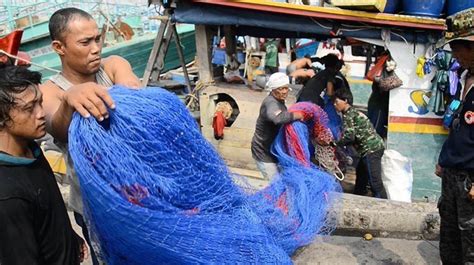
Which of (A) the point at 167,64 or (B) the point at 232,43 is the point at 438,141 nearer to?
(B) the point at 232,43

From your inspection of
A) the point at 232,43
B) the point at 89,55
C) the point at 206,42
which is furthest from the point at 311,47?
the point at 89,55

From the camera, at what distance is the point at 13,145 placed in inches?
69.4

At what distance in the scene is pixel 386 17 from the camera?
569 cm

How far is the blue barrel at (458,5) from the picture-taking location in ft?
18.1

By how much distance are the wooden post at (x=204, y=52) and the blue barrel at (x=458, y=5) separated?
356cm

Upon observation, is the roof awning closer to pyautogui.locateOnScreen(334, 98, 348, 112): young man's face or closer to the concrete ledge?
pyautogui.locateOnScreen(334, 98, 348, 112): young man's face

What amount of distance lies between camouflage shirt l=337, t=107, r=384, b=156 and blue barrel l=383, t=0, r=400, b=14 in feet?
4.99

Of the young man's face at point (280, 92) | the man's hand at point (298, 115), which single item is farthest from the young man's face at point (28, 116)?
the young man's face at point (280, 92)

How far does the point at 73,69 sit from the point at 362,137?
14.6 ft

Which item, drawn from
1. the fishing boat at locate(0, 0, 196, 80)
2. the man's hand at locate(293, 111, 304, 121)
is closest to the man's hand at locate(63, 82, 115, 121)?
the man's hand at locate(293, 111, 304, 121)

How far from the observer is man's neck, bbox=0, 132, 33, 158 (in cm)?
173

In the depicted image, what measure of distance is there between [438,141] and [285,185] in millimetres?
3636

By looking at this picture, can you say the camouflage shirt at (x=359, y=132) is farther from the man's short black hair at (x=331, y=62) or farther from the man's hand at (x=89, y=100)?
the man's hand at (x=89, y=100)

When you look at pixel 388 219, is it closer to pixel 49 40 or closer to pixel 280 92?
pixel 280 92
